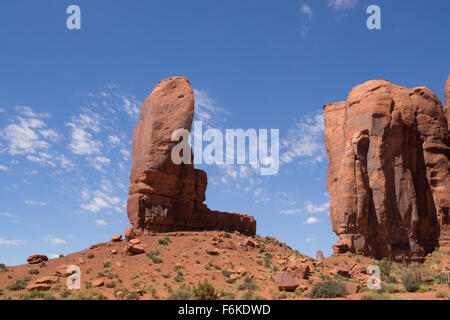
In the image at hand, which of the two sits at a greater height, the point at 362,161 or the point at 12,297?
the point at 362,161

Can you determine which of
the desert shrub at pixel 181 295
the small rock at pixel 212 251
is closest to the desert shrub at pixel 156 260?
the small rock at pixel 212 251

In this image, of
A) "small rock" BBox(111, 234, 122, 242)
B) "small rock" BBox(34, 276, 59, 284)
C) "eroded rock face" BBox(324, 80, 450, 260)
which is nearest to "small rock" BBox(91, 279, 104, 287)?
"small rock" BBox(34, 276, 59, 284)

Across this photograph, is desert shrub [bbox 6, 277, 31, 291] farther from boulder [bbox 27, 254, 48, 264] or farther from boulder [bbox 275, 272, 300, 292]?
boulder [bbox 275, 272, 300, 292]

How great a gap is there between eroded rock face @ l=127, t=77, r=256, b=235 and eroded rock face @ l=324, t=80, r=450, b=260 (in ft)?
41.2

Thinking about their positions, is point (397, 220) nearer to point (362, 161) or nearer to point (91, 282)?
point (362, 161)

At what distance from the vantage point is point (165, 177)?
111 ft

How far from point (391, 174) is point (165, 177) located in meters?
22.1

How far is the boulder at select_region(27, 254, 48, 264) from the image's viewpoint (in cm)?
3050

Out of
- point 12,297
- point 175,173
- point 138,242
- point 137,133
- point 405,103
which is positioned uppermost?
point 405,103

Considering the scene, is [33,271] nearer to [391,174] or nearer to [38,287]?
[38,287]

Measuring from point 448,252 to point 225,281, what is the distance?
24.6 meters
